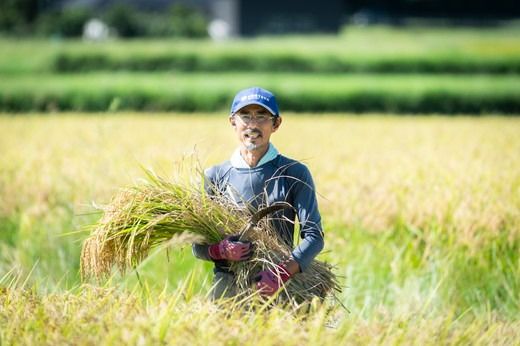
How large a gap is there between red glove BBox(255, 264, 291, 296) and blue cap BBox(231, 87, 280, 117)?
2.20ft

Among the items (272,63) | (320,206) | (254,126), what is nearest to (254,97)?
(254,126)

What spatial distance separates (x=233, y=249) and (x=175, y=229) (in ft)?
0.97

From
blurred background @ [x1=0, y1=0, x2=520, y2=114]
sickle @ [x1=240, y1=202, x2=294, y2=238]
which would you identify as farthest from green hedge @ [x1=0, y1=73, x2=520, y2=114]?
sickle @ [x1=240, y1=202, x2=294, y2=238]

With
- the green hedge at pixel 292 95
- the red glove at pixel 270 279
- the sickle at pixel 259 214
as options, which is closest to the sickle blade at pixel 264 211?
the sickle at pixel 259 214

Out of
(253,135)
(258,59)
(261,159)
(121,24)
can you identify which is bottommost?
(258,59)

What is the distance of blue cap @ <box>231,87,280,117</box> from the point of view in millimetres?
3773

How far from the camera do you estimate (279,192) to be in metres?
3.83

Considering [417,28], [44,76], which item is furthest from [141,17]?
[44,76]

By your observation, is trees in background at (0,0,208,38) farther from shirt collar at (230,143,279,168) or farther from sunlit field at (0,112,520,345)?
shirt collar at (230,143,279,168)

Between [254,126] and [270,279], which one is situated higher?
[254,126]

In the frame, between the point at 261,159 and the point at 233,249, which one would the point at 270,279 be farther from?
the point at 261,159

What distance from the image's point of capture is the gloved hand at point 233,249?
361 cm

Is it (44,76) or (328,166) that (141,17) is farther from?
(328,166)

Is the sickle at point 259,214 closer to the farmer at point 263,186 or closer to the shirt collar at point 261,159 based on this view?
the farmer at point 263,186
